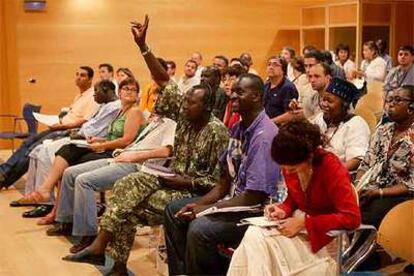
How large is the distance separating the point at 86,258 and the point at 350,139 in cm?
188

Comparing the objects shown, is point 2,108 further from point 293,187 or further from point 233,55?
point 293,187

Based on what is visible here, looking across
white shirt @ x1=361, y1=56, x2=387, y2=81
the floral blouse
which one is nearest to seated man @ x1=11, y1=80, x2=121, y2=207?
the floral blouse

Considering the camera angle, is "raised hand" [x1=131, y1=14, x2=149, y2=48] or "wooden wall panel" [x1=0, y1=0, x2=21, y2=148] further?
"wooden wall panel" [x1=0, y1=0, x2=21, y2=148]

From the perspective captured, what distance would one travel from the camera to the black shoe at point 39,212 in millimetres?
5551

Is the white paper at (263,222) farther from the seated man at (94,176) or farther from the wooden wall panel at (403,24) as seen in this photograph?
the wooden wall panel at (403,24)

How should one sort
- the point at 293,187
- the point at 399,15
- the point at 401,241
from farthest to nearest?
the point at 399,15 < the point at 401,241 < the point at 293,187

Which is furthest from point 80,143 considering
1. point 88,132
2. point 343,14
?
point 343,14

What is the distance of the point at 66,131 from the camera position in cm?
599

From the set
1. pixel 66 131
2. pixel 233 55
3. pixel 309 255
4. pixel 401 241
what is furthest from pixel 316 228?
pixel 233 55

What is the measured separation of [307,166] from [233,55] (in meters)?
8.35

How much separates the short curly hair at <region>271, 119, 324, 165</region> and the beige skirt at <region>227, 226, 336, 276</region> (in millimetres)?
312

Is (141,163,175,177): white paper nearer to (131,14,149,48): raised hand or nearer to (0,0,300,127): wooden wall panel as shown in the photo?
(131,14,149,48): raised hand

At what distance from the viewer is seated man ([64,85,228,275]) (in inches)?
144

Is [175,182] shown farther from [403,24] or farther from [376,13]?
[403,24]
